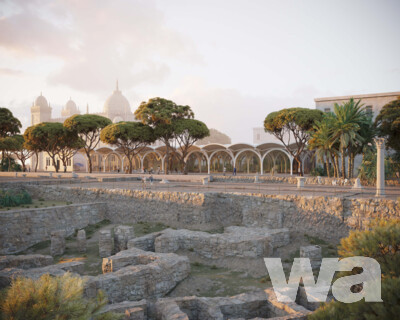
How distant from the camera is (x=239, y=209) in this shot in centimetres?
2114

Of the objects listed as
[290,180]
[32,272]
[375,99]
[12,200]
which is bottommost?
[32,272]

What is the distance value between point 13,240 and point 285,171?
133 ft

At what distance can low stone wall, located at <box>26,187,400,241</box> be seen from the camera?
54.6 feet

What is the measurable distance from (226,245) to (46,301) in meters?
11.1

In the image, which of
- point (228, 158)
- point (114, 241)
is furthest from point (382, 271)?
point (228, 158)

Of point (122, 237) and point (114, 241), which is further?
point (114, 241)

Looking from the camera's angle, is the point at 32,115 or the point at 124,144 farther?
the point at 32,115

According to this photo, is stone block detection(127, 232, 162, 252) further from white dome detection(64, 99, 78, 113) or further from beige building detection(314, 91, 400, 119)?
white dome detection(64, 99, 78, 113)

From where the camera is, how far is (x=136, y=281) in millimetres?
11789

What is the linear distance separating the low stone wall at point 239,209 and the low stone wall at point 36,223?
2684mm

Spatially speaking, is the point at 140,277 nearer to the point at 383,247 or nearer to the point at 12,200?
the point at 383,247

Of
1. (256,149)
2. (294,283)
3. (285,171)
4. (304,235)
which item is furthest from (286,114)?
(294,283)

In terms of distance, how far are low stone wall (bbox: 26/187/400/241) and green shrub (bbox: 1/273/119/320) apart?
14731mm

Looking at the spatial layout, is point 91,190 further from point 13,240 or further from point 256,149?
point 256,149
